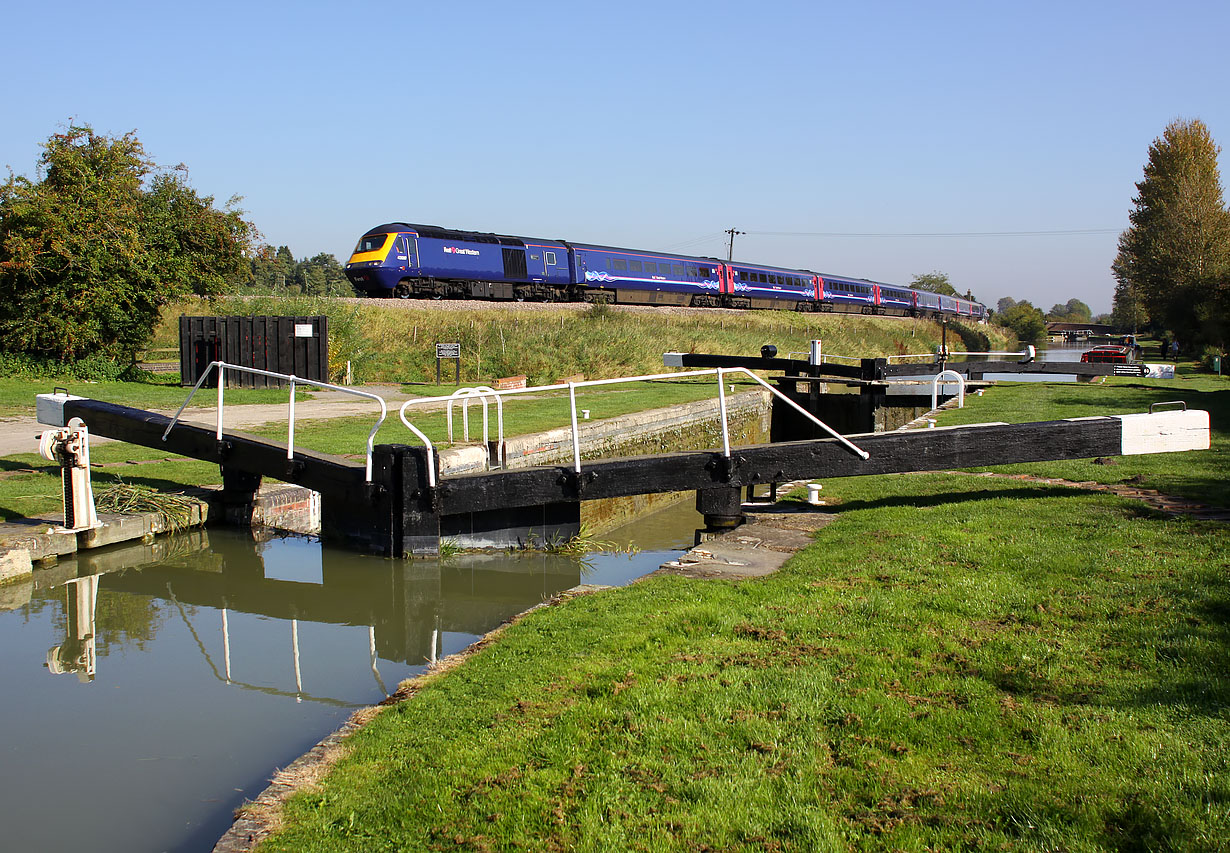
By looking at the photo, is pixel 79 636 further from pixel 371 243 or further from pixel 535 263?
pixel 535 263

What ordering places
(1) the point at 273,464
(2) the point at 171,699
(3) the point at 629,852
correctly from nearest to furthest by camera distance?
1. (3) the point at 629,852
2. (2) the point at 171,699
3. (1) the point at 273,464

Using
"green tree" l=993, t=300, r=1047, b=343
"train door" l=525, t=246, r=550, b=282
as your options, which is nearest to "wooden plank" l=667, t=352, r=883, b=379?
"train door" l=525, t=246, r=550, b=282

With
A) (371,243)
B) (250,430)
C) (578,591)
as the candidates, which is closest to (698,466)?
(578,591)

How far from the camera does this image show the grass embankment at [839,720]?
2.93m

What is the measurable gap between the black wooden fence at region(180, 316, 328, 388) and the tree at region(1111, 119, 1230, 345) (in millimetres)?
39447

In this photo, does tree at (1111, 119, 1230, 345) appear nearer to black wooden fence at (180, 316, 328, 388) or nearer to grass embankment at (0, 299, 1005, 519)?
grass embankment at (0, 299, 1005, 519)

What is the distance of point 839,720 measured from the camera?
3.63m

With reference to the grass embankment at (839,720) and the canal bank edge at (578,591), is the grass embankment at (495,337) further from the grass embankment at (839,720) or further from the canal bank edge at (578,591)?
the grass embankment at (839,720)

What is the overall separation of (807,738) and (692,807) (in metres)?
0.65

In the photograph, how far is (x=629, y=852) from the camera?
9.30 feet

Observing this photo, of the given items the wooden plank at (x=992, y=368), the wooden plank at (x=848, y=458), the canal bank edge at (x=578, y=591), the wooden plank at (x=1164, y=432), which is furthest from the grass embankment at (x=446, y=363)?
the wooden plank at (x=1164, y=432)

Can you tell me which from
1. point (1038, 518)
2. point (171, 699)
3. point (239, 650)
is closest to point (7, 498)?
point (239, 650)

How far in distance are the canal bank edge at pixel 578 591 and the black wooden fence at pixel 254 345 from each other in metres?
15.3

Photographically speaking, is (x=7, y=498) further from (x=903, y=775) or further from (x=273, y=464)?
(x=903, y=775)
